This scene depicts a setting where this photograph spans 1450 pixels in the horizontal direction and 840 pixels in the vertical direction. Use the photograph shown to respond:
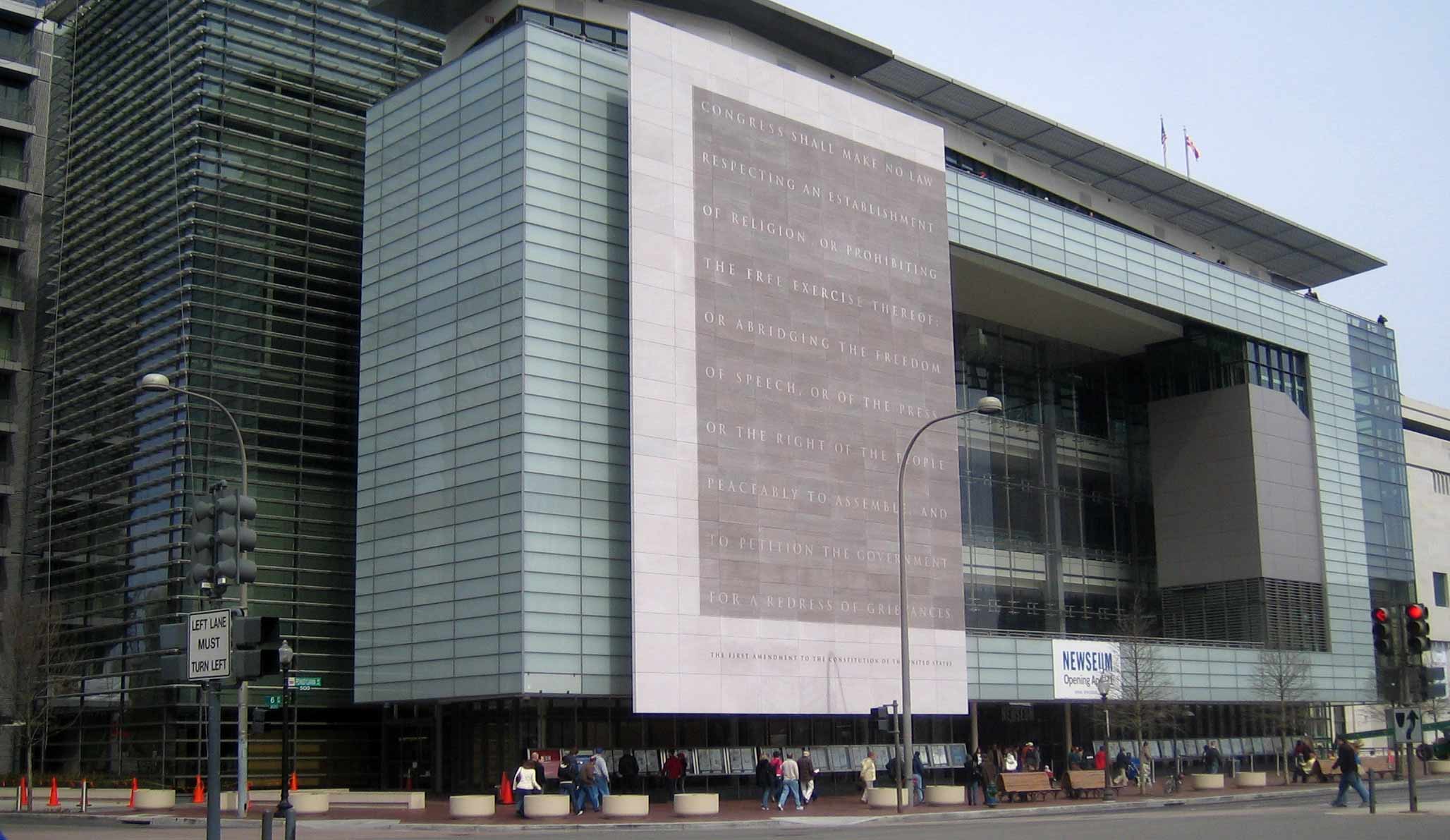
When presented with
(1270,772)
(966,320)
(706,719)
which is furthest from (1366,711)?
(706,719)

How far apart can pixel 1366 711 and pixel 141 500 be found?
59.0 meters

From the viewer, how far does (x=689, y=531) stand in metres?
45.3

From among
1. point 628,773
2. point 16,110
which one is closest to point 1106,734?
point 628,773

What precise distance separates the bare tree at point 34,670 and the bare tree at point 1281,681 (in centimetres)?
4674

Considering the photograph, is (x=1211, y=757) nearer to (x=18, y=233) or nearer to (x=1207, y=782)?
(x=1207, y=782)

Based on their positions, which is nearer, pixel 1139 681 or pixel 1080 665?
pixel 1139 681

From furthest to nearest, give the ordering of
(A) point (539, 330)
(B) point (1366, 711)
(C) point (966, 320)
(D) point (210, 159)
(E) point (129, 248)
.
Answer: (B) point (1366, 711)
(C) point (966, 320)
(E) point (129, 248)
(D) point (210, 159)
(A) point (539, 330)

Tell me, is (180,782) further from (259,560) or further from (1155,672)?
(1155,672)

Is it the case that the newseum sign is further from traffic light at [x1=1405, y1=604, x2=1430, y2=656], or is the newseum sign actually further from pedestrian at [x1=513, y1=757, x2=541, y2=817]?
traffic light at [x1=1405, y1=604, x2=1430, y2=656]

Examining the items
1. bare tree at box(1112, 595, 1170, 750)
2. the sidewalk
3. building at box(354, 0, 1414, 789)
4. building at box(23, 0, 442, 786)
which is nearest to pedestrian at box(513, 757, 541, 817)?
the sidewalk

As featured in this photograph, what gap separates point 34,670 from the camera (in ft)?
163

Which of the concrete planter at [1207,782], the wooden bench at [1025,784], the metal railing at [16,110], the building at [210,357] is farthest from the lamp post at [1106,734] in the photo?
the metal railing at [16,110]

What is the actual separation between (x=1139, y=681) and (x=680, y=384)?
22219 millimetres

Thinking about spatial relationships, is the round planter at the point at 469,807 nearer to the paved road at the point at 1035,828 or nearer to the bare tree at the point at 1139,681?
the paved road at the point at 1035,828
